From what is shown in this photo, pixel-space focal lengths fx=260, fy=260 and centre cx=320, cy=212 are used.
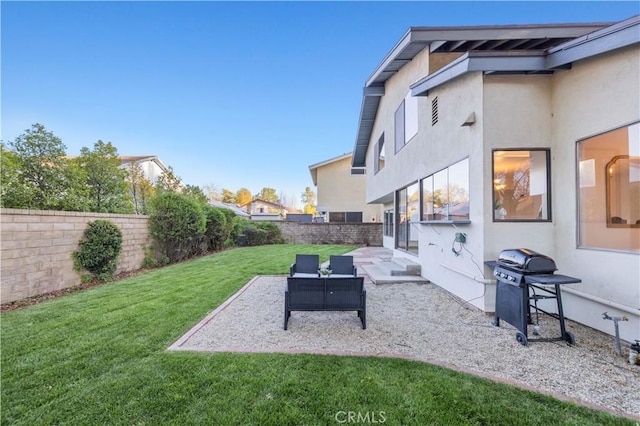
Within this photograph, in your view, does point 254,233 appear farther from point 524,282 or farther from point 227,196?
point 227,196

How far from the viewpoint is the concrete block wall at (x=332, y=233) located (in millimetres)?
19688

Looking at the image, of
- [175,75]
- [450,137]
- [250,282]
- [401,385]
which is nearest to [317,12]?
[175,75]

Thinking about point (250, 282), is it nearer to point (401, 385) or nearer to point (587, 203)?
point (401, 385)

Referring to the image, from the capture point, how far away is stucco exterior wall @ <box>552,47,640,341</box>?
3707 mm

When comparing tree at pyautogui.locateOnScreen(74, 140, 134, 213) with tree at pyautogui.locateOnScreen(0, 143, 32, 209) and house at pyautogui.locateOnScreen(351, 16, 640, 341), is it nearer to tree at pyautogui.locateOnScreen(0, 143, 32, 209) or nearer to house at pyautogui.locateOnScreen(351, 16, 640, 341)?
tree at pyautogui.locateOnScreen(0, 143, 32, 209)

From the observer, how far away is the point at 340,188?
76.2 ft

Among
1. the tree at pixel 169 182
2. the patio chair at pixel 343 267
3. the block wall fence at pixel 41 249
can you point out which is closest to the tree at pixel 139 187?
the tree at pixel 169 182

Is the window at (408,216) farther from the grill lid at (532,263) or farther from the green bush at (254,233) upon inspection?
the green bush at (254,233)

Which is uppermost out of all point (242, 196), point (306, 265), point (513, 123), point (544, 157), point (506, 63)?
point (242, 196)

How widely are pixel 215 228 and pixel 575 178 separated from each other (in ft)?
47.3

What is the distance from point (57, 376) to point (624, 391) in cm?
601

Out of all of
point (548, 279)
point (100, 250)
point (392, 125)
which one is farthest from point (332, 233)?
point (548, 279)

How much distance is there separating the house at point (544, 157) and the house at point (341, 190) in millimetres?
15930

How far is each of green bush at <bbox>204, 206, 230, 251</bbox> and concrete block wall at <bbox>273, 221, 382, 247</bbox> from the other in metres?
5.32
